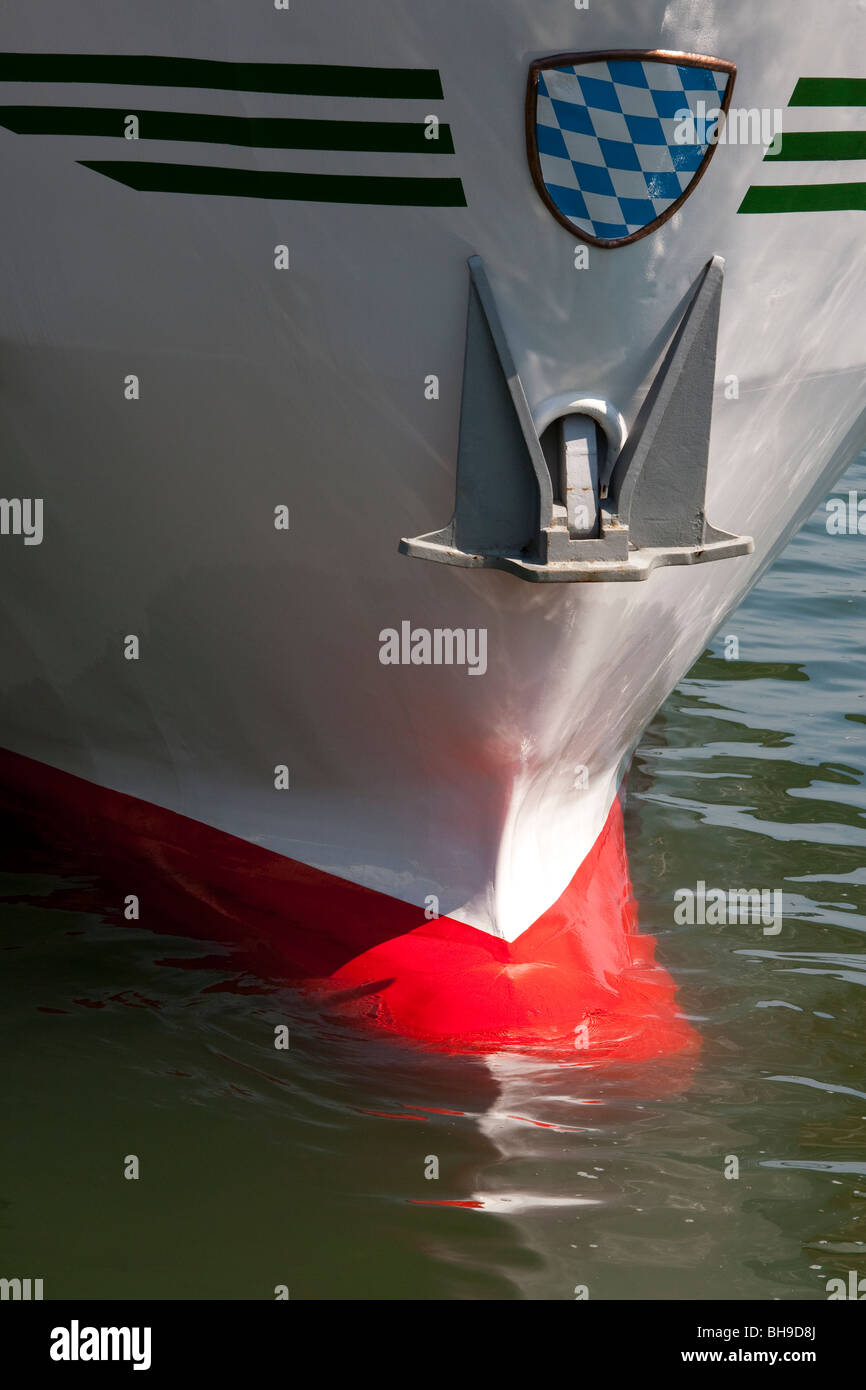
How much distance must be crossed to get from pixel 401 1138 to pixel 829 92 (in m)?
2.21

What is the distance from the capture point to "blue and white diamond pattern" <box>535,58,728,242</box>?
2658 mm

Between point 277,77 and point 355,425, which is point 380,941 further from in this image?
point 277,77

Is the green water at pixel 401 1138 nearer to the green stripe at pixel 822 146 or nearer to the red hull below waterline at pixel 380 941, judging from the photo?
the red hull below waterline at pixel 380 941

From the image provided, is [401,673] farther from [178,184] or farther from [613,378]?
[178,184]

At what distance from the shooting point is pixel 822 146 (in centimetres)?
296

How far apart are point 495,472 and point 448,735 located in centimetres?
66

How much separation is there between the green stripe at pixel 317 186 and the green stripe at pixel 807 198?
591mm

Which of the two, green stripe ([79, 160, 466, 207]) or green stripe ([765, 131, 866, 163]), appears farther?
green stripe ([765, 131, 866, 163])

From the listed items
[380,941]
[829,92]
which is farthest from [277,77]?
[380,941]

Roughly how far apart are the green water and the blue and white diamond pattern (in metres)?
1.78

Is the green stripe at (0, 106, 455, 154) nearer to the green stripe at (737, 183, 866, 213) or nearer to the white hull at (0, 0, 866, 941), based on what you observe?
the white hull at (0, 0, 866, 941)

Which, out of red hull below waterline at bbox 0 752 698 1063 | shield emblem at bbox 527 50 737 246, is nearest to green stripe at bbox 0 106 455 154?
shield emblem at bbox 527 50 737 246

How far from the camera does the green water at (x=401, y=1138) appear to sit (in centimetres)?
274

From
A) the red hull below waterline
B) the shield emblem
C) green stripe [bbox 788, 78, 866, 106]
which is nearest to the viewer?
the shield emblem
